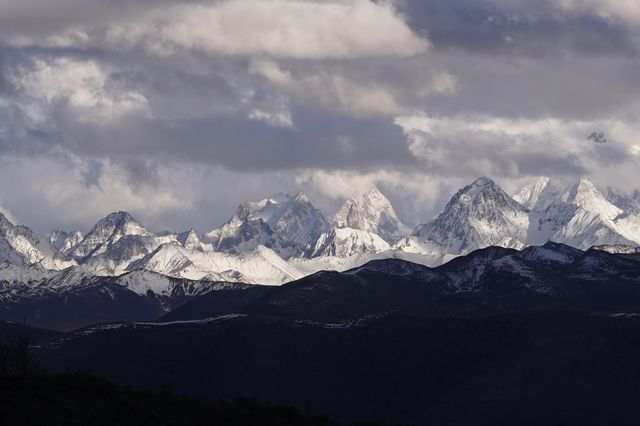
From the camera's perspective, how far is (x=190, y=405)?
194 m

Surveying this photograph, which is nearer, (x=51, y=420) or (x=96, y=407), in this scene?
(x=51, y=420)

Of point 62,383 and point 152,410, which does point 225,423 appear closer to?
point 152,410

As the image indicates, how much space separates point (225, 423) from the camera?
185250 millimetres

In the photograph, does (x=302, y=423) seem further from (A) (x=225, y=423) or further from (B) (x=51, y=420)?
(B) (x=51, y=420)

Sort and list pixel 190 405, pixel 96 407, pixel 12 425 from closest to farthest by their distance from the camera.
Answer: pixel 12 425 < pixel 96 407 < pixel 190 405

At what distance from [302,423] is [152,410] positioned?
755 inches

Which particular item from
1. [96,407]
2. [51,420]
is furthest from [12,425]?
[96,407]

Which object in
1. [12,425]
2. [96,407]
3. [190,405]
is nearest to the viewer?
[12,425]

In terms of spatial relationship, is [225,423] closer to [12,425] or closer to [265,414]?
[265,414]

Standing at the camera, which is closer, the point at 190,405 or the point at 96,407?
the point at 96,407

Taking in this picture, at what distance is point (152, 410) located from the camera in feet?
609

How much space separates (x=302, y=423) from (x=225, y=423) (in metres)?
11.1

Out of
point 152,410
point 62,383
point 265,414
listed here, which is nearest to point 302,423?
point 265,414

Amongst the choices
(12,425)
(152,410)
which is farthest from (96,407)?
(12,425)
